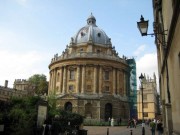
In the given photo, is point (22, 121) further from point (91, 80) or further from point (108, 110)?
point (91, 80)

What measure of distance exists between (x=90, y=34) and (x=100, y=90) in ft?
52.8

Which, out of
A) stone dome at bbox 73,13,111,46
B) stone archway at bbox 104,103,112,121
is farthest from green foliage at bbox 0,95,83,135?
stone dome at bbox 73,13,111,46

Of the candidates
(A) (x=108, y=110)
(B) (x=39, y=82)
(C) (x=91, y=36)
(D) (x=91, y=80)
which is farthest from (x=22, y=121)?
(B) (x=39, y=82)

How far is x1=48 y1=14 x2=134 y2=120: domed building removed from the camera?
170ft

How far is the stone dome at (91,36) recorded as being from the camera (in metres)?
61.6

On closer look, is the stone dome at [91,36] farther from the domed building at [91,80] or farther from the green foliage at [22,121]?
the green foliage at [22,121]

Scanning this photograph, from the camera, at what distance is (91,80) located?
54.5 metres

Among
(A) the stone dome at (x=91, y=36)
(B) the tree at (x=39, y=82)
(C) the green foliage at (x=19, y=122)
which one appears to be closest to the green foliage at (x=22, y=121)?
(C) the green foliage at (x=19, y=122)

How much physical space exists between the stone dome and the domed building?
34 cm

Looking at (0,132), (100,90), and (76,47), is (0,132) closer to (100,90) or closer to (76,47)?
(100,90)

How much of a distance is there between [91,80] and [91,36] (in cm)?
1290

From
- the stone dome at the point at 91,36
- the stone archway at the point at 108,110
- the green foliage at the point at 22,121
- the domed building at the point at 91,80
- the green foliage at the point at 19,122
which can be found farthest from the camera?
the stone dome at the point at 91,36

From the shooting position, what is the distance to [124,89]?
5828 centimetres

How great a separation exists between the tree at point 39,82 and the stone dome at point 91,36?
21.4 m
